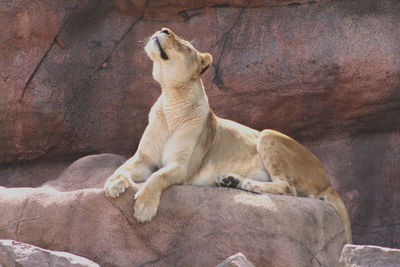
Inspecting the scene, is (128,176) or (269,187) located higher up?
(128,176)

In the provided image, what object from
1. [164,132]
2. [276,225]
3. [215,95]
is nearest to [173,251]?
[276,225]

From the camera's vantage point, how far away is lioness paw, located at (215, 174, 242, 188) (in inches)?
295

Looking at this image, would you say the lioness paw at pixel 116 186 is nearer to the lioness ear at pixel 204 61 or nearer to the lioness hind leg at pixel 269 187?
the lioness hind leg at pixel 269 187

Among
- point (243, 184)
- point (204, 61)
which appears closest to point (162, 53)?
point (204, 61)

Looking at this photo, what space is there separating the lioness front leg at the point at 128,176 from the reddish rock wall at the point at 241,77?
171cm

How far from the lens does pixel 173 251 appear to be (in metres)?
6.80

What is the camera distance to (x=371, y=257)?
5332 mm

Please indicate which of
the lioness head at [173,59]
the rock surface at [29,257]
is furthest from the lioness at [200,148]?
the rock surface at [29,257]

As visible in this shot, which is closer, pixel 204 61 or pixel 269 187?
pixel 269 187

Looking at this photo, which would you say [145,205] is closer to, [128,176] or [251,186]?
[128,176]

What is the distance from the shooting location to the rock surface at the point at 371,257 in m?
5.29

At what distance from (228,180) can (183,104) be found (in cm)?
77

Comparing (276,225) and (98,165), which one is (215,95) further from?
(276,225)

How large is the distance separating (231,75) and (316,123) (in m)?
0.96
